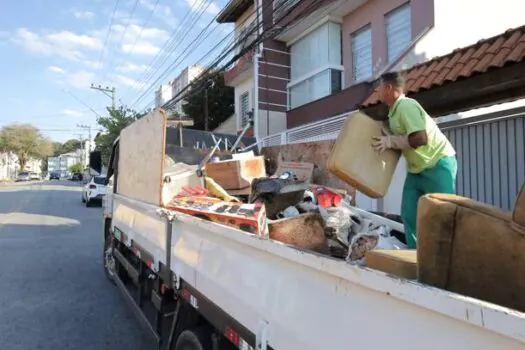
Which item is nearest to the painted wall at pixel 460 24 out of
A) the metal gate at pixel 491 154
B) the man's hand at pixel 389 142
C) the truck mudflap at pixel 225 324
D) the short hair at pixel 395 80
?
the metal gate at pixel 491 154

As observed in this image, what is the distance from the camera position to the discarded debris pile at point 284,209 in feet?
11.5

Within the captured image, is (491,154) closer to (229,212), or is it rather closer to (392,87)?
(392,87)

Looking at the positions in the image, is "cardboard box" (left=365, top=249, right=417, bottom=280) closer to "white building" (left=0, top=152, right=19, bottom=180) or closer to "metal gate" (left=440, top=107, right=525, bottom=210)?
"metal gate" (left=440, top=107, right=525, bottom=210)

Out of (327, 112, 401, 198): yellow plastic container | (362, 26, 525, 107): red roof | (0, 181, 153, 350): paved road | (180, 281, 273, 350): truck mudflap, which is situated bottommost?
(0, 181, 153, 350): paved road

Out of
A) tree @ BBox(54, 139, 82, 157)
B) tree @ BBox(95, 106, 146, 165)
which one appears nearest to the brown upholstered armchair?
tree @ BBox(95, 106, 146, 165)

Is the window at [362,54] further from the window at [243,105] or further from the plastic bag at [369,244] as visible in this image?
the plastic bag at [369,244]

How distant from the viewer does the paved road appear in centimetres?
479

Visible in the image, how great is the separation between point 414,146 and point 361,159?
0.38 m

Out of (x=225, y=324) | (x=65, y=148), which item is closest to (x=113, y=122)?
(x=225, y=324)

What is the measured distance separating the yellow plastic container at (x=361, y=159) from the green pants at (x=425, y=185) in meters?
0.29

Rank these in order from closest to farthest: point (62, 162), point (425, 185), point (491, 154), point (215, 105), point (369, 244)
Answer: point (425, 185) → point (369, 244) → point (491, 154) → point (215, 105) → point (62, 162)

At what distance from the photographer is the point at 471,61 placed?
19.5 ft

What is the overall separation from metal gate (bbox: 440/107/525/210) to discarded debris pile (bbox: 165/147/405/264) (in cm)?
233

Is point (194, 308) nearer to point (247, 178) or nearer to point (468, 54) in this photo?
point (247, 178)
